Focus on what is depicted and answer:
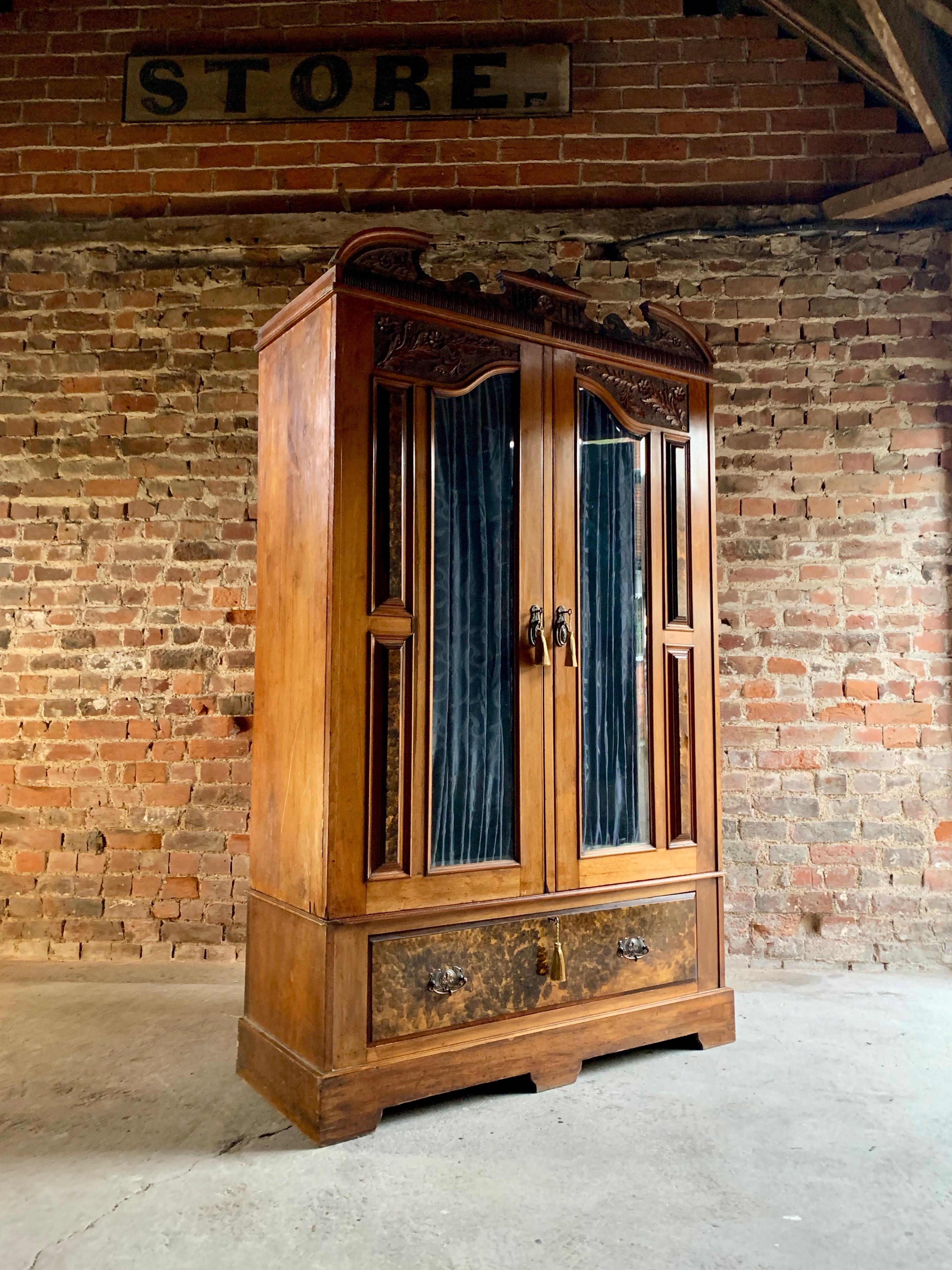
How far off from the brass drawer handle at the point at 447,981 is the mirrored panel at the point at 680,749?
814mm

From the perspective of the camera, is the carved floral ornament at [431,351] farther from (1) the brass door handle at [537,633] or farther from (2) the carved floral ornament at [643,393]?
(1) the brass door handle at [537,633]

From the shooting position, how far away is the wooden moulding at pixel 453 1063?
6.88 feet

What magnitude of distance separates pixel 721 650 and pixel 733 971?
124cm


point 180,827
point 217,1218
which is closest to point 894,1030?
point 217,1218

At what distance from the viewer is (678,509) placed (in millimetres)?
2826

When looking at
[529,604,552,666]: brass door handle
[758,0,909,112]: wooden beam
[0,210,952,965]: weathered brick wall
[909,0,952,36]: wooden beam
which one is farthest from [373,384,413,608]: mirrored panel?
[758,0,909,112]: wooden beam

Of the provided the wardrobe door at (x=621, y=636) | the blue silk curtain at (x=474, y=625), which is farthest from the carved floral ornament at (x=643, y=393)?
the blue silk curtain at (x=474, y=625)

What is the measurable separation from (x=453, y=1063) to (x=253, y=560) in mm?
2095

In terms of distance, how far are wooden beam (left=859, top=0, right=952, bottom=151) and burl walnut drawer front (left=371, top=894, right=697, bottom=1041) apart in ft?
9.19

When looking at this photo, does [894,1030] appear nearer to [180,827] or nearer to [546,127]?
[180,827]

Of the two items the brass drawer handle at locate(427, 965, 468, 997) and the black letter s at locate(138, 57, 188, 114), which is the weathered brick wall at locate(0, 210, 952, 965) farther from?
the brass drawer handle at locate(427, 965, 468, 997)

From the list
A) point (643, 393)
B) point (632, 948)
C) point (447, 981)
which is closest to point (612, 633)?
point (643, 393)

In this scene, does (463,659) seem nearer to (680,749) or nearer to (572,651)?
(572,651)

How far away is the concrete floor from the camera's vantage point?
1666mm
